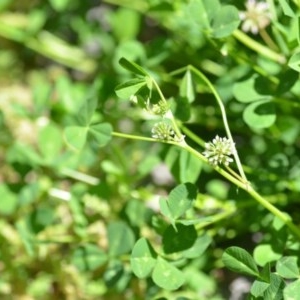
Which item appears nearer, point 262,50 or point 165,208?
point 165,208

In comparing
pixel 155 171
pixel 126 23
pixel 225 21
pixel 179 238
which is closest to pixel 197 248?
pixel 179 238

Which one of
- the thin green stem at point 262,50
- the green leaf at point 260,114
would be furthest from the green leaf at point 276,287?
the thin green stem at point 262,50

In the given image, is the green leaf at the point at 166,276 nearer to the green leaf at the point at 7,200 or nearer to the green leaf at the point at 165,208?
the green leaf at the point at 165,208

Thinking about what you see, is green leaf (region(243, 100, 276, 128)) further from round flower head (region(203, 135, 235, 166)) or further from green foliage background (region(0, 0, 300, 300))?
round flower head (region(203, 135, 235, 166))

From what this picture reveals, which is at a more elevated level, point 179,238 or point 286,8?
point 286,8

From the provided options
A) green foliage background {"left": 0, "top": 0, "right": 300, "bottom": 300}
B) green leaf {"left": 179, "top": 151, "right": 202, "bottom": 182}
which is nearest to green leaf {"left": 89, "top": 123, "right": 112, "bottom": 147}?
green foliage background {"left": 0, "top": 0, "right": 300, "bottom": 300}

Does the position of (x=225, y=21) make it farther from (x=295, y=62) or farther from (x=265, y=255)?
(x=265, y=255)

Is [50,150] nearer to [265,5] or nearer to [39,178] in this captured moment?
[39,178]

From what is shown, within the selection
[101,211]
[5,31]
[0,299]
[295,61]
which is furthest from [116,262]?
[5,31]
